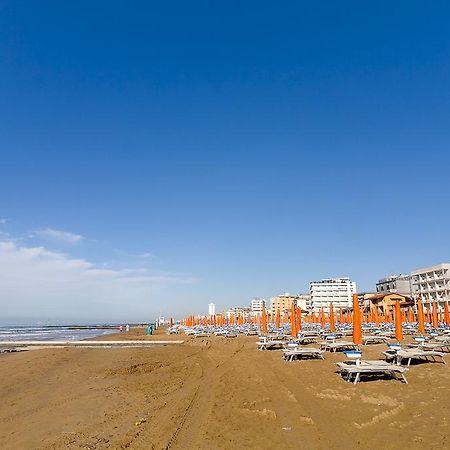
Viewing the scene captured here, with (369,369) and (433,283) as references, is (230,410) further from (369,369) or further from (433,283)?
(433,283)

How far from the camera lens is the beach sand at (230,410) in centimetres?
704

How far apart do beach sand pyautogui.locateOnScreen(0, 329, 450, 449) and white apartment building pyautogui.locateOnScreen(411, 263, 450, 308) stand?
64.8m

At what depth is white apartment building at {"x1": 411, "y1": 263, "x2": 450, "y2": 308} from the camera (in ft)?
237

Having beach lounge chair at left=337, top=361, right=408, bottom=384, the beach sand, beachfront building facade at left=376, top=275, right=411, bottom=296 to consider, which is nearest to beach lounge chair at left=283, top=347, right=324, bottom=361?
the beach sand

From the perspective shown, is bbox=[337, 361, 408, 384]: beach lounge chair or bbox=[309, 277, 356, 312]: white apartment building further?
bbox=[309, 277, 356, 312]: white apartment building

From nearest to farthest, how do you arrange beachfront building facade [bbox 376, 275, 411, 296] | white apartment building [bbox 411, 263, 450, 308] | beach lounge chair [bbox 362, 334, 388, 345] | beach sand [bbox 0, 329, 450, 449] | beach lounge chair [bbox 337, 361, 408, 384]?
beach sand [bbox 0, 329, 450, 449]
beach lounge chair [bbox 337, 361, 408, 384]
beach lounge chair [bbox 362, 334, 388, 345]
white apartment building [bbox 411, 263, 450, 308]
beachfront building facade [bbox 376, 275, 411, 296]

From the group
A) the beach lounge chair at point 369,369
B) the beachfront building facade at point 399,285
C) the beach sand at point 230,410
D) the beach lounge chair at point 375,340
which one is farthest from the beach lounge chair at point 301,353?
the beachfront building facade at point 399,285

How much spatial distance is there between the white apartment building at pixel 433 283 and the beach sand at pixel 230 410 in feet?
213

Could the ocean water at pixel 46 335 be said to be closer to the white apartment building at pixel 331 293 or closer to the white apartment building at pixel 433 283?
the white apartment building at pixel 433 283

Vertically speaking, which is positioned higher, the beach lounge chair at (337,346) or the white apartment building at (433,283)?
the white apartment building at (433,283)

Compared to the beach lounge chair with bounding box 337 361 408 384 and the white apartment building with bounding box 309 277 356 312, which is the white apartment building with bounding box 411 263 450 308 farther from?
the beach lounge chair with bounding box 337 361 408 384

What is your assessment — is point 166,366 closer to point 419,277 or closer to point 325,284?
point 419,277

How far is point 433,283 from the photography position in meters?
76.3

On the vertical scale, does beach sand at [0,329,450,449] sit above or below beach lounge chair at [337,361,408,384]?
below
